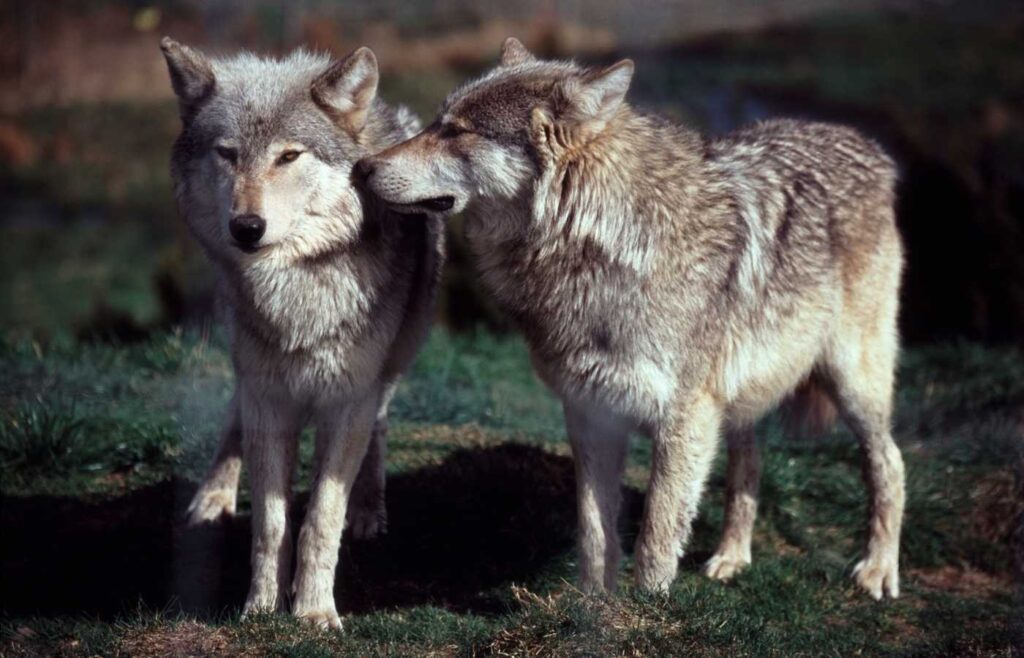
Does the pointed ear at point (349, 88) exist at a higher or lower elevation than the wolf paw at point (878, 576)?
higher

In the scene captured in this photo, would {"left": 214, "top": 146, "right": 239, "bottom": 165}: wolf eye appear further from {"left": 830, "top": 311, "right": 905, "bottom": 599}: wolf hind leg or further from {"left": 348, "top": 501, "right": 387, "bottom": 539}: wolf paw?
{"left": 830, "top": 311, "right": 905, "bottom": 599}: wolf hind leg

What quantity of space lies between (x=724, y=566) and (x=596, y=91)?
2.31 m

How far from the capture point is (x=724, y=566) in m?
5.54

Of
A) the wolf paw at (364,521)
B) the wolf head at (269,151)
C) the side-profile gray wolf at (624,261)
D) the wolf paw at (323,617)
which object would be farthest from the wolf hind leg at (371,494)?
the wolf head at (269,151)

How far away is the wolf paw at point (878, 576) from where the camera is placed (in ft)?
17.9

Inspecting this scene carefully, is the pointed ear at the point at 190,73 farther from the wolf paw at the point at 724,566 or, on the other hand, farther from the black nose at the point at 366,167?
the wolf paw at the point at 724,566

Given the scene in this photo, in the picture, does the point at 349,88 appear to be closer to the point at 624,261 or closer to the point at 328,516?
the point at 624,261

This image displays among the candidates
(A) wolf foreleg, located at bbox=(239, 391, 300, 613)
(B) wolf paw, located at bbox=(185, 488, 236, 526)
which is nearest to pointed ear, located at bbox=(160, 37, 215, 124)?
(A) wolf foreleg, located at bbox=(239, 391, 300, 613)

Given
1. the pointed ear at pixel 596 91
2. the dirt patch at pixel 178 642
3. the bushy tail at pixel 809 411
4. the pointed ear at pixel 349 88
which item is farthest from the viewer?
the bushy tail at pixel 809 411

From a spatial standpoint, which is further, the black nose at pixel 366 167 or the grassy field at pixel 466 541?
the black nose at pixel 366 167

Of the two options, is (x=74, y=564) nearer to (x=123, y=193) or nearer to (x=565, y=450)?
(x=565, y=450)

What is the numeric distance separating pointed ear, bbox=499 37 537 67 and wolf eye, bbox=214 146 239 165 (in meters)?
1.14

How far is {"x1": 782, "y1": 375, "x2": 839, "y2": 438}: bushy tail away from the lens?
5.74 metres

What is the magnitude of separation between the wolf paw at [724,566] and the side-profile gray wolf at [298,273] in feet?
5.71
